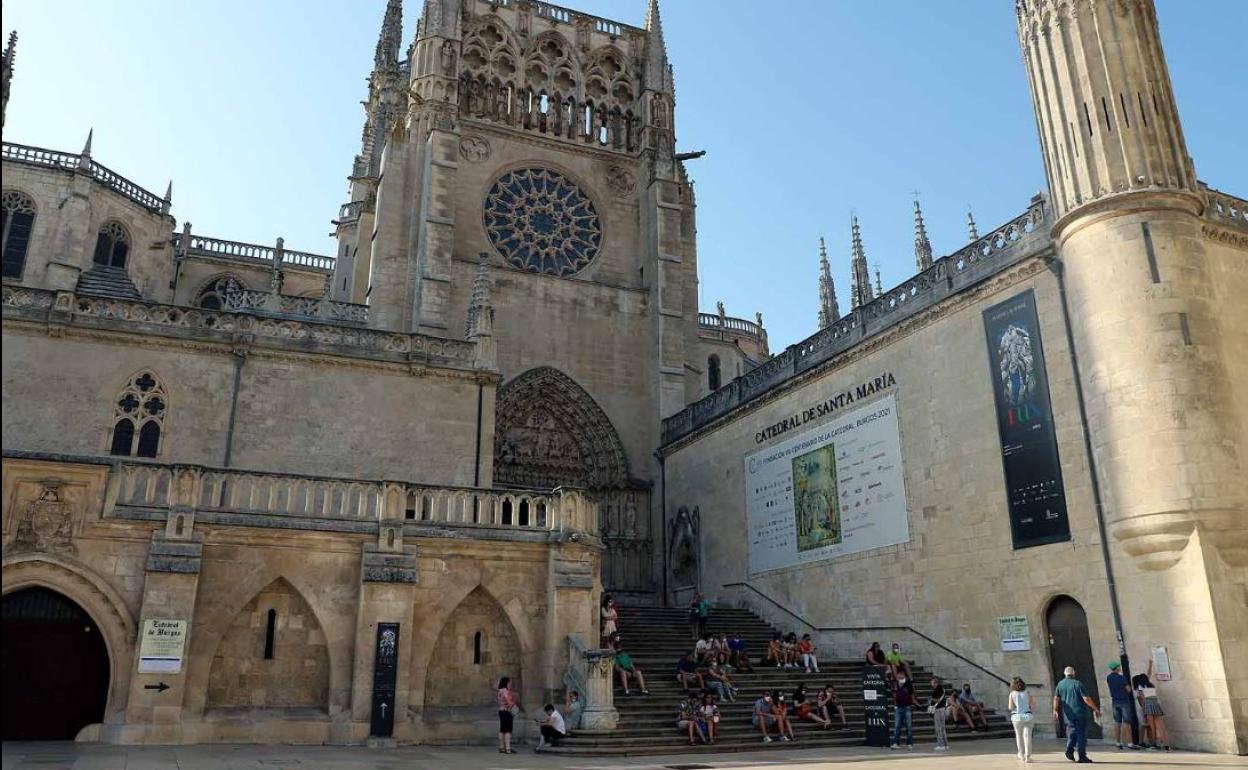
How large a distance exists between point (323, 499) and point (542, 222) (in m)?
17.3

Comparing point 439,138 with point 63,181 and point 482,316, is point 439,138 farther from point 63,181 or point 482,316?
point 63,181

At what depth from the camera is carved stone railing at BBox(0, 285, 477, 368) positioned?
60.2 feet

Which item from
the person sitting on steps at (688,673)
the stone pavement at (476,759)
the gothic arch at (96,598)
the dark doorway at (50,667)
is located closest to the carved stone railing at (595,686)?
the stone pavement at (476,759)

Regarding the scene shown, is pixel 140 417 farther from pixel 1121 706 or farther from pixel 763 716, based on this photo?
pixel 1121 706

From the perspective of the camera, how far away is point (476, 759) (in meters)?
11.9

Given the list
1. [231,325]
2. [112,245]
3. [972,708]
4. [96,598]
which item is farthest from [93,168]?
[972,708]

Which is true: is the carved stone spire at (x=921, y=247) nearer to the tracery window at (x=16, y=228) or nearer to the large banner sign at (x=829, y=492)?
the large banner sign at (x=829, y=492)

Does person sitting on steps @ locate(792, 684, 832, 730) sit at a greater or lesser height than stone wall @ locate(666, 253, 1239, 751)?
lesser

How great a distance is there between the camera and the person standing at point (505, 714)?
516 inches

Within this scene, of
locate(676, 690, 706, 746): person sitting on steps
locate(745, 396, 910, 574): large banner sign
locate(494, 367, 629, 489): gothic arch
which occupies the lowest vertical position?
locate(676, 690, 706, 746): person sitting on steps

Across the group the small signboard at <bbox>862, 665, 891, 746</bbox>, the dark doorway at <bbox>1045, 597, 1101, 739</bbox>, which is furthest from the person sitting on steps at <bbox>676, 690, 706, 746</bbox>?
the dark doorway at <bbox>1045, 597, 1101, 739</bbox>

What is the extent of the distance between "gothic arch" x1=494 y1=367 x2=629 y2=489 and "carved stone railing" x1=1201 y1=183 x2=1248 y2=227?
1690cm

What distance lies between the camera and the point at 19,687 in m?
12.8

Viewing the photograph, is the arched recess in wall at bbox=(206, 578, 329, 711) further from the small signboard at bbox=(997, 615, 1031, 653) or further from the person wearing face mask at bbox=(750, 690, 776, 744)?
the small signboard at bbox=(997, 615, 1031, 653)
